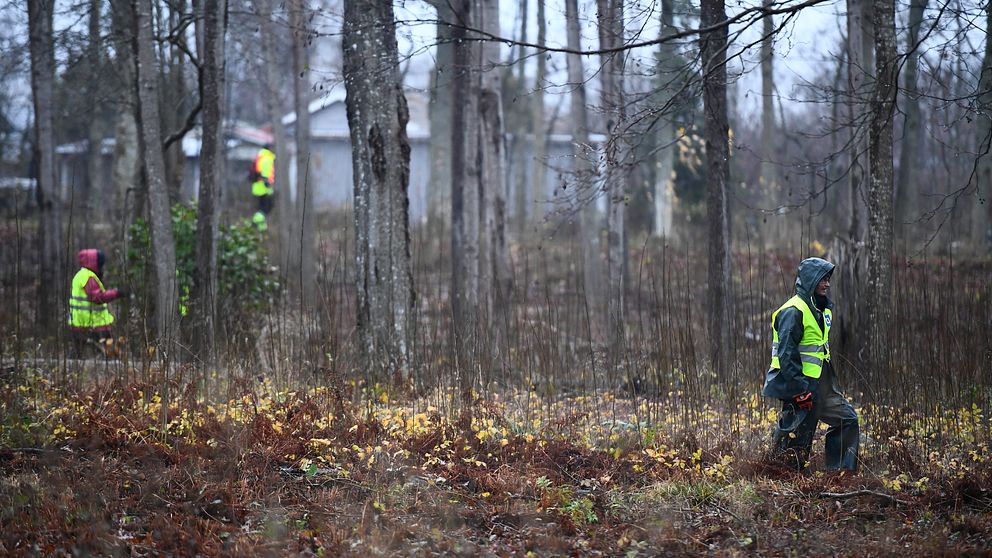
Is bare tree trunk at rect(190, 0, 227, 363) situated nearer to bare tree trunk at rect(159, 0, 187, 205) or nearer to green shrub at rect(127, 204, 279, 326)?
green shrub at rect(127, 204, 279, 326)

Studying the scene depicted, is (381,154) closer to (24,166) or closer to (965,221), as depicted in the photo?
(965,221)

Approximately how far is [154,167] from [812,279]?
7093 millimetres

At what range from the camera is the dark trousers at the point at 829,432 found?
260 inches

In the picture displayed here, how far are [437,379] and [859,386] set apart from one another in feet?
14.5

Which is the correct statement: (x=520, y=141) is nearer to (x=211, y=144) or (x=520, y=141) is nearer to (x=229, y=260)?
(x=229, y=260)

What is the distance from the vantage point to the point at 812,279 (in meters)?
6.48

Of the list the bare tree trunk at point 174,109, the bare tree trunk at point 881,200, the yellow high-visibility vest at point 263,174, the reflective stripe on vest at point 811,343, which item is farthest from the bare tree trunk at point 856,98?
the yellow high-visibility vest at point 263,174

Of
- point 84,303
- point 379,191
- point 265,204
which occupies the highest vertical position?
point 265,204

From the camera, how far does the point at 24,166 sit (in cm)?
3466

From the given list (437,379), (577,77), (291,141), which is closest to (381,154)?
(437,379)

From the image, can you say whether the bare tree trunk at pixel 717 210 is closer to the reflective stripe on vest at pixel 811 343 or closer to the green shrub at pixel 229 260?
the reflective stripe on vest at pixel 811 343

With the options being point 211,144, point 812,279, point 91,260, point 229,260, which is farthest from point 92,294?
point 812,279

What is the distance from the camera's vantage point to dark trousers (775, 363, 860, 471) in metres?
6.59

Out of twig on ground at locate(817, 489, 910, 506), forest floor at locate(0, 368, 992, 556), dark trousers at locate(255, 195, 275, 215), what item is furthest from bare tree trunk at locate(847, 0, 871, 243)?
dark trousers at locate(255, 195, 275, 215)
